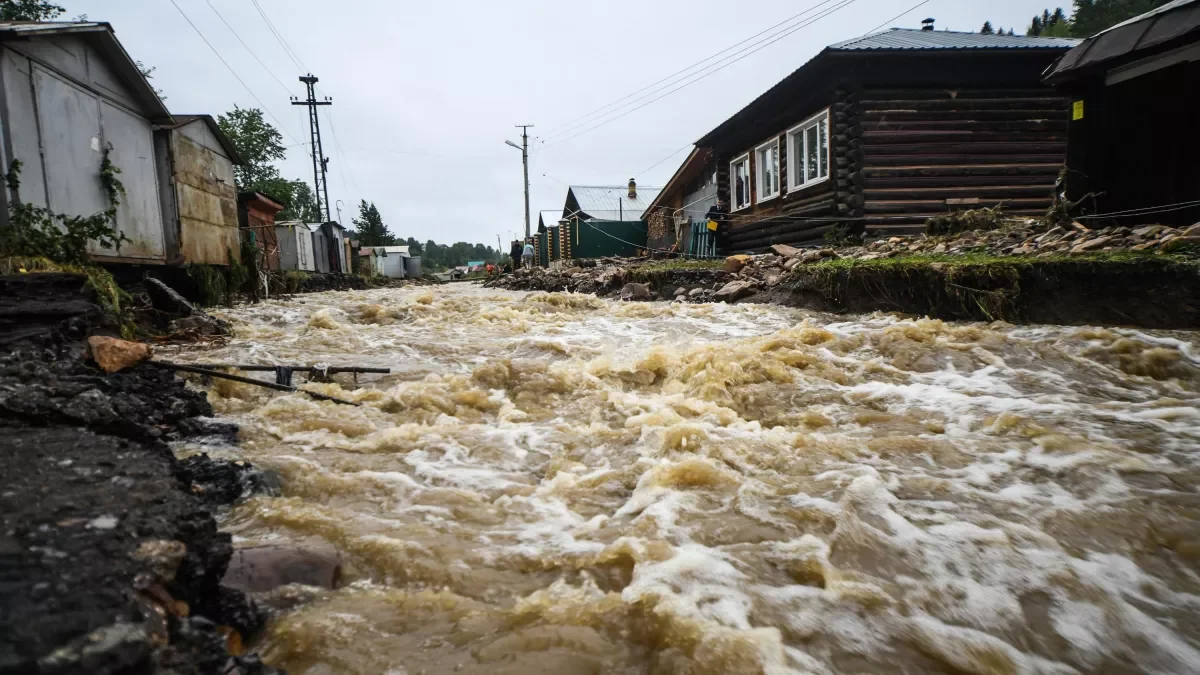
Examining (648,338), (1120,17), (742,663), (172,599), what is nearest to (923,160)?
(648,338)

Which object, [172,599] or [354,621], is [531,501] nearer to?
[354,621]

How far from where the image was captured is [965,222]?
953 centimetres

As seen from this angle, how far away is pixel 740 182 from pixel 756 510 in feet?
50.0

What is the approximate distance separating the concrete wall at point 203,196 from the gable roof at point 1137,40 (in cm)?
1462

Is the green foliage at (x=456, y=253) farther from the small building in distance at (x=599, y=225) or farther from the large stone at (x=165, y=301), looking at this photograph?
the large stone at (x=165, y=301)

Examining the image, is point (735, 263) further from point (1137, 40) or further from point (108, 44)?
point (108, 44)

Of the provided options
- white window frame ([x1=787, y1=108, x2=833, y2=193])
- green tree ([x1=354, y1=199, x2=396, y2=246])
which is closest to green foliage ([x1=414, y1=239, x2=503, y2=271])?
green tree ([x1=354, y1=199, x2=396, y2=246])

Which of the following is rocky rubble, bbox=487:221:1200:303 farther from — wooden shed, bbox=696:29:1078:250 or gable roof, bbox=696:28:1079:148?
gable roof, bbox=696:28:1079:148

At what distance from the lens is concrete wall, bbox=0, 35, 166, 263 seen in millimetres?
6723

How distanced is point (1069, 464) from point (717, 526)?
6.55 feet

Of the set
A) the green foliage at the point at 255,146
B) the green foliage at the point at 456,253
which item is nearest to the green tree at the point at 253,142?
the green foliage at the point at 255,146

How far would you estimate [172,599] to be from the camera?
5.21ft

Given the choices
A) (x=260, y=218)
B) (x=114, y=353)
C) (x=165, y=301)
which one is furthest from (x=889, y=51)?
(x=260, y=218)

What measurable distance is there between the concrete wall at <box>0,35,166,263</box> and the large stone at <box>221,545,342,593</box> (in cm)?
726
